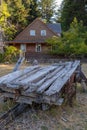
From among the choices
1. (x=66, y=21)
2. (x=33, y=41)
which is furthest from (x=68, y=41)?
(x=66, y=21)

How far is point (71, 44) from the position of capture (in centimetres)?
2119

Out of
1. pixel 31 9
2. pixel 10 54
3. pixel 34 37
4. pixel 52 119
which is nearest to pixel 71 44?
pixel 10 54

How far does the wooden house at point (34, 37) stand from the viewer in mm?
27906

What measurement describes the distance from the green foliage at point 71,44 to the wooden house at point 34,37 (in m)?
5.16

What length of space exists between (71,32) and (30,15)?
552 inches

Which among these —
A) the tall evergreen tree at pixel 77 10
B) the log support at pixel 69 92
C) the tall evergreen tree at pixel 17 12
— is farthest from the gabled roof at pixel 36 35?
the log support at pixel 69 92

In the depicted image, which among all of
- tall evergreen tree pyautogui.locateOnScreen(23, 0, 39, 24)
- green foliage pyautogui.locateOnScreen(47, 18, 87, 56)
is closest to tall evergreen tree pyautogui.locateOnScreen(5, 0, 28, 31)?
tall evergreen tree pyautogui.locateOnScreen(23, 0, 39, 24)

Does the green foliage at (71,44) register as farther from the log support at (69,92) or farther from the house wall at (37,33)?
the log support at (69,92)

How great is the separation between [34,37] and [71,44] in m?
9.06

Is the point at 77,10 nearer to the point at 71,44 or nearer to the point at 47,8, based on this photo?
the point at 71,44

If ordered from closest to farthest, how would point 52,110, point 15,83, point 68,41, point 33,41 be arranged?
1. point 15,83
2. point 52,110
3. point 68,41
4. point 33,41

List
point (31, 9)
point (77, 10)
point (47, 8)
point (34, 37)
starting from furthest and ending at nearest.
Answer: point (47, 8) < point (31, 9) < point (77, 10) < point (34, 37)

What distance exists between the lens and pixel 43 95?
3.65m

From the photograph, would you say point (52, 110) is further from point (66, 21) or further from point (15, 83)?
point (66, 21)
